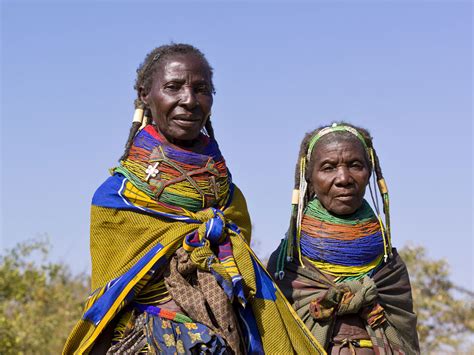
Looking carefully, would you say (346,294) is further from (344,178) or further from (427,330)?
(427,330)

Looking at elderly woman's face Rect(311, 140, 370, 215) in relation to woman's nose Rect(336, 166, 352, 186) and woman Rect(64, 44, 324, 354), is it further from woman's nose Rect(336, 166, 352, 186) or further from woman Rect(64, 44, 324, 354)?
woman Rect(64, 44, 324, 354)

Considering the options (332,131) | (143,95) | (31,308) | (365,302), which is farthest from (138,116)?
(31,308)

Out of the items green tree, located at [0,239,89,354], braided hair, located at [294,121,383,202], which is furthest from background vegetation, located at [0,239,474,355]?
braided hair, located at [294,121,383,202]

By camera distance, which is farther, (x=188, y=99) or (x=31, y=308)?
(x=31, y=308)

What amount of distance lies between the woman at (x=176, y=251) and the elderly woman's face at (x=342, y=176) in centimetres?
98

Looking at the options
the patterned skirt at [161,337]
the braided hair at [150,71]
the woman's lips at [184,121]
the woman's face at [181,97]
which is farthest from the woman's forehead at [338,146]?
the patterned skirt at [161,337]

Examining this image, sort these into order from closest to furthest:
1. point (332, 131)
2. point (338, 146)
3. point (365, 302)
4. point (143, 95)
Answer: point (143, 95) → point (365, 302) → point (338, 146) → point (332, 131)

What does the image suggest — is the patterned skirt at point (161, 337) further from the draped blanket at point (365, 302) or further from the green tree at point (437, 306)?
the green tree at point (437, 306)

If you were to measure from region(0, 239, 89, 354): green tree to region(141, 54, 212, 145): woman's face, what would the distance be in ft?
25.5

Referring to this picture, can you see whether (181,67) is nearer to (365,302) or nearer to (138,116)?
(138,116)

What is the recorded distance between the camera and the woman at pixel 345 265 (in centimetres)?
559

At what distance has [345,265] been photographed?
569cm

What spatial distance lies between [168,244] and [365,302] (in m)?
1.56

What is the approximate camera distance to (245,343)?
4680 millimetres
